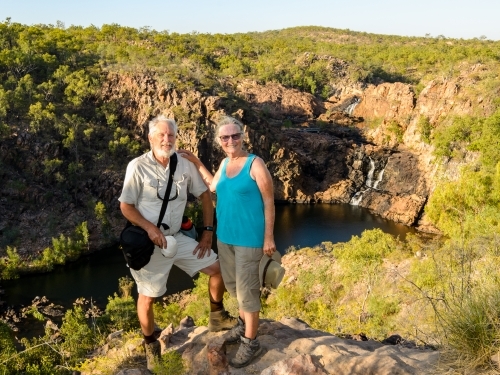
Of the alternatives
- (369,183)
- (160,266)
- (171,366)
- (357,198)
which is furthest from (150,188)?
(369,183)

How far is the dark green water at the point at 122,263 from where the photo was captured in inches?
936

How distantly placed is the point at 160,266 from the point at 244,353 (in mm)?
1193

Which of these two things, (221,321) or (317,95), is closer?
(221,321)

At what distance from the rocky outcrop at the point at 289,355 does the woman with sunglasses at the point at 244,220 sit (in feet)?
0.67

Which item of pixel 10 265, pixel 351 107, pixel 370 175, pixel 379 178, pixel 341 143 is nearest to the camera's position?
pixel 10 265

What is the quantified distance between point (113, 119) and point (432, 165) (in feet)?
103

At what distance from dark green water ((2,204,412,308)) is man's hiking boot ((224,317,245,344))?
19691 millimetres

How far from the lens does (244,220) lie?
388cm

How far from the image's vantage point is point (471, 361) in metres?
3.12

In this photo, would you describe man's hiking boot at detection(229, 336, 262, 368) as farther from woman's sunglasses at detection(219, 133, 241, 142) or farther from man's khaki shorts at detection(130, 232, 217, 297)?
woman's sunglasses at detection(219, 133, 241, 142)

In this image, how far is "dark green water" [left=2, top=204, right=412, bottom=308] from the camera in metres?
23.8

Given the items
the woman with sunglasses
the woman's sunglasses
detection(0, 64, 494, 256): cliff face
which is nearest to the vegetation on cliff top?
detection(0, 64, 494, 256): cliff face

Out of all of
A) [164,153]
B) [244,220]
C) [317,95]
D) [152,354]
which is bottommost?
[152,354]

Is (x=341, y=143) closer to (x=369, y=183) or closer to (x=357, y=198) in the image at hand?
(x=369, y=183)
